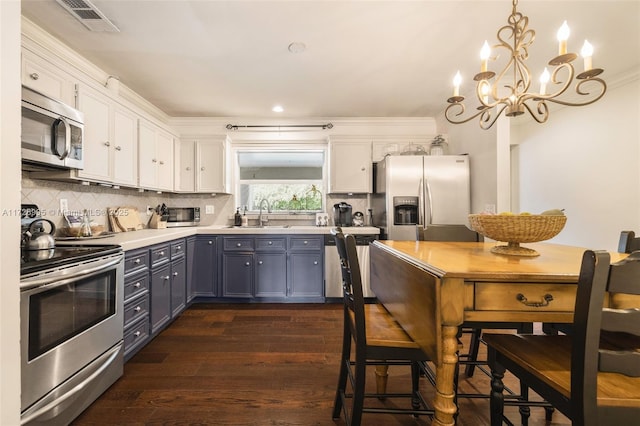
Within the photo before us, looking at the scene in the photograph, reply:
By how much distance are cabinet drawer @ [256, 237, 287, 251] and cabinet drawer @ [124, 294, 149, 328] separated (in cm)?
135

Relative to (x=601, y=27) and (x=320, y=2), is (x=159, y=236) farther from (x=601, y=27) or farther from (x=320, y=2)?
(x=601, y=27)

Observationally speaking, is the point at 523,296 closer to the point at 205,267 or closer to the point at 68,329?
the point at 68,329

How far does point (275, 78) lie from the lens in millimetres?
2834

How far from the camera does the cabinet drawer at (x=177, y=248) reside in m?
2.80

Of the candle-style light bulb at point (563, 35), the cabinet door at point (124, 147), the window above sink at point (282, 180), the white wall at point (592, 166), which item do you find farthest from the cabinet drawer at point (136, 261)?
the white wall at point (592, 166)

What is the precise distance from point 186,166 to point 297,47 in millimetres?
2333

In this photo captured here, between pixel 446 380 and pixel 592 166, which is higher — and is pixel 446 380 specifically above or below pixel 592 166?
below

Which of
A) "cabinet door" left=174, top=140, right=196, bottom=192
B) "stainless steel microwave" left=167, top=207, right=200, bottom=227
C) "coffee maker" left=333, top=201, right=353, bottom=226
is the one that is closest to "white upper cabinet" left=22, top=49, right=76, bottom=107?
"cabinet door" left=174, top=140, right=196, bottom=192

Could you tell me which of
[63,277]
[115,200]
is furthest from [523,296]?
[115,200]

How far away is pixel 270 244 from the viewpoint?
11.2 feet

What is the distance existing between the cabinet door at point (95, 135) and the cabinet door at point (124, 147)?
86 mm

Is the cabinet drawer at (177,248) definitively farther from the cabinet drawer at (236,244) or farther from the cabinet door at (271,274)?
the cabinet door at (271,274)

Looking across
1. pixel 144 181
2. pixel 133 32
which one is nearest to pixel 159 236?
pixel 144 181

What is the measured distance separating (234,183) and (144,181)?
135cm
